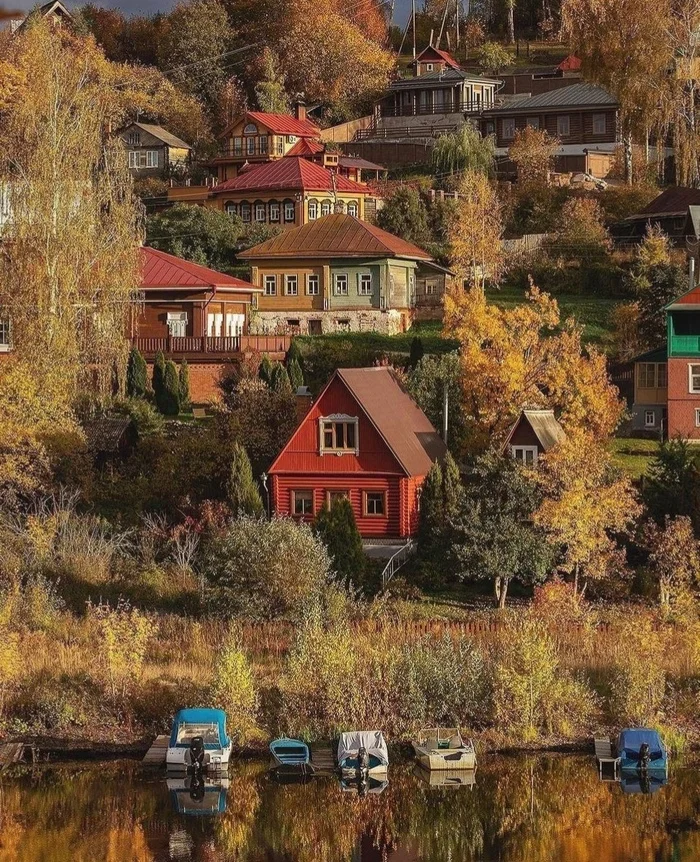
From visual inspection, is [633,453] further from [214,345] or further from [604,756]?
[604,756]

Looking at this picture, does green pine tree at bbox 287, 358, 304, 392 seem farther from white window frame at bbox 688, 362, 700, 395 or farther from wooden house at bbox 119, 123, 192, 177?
wooden house at bbox 119, 123, 192, 177

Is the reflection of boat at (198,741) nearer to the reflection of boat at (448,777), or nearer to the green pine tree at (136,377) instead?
the reflection of boat at (448,777)

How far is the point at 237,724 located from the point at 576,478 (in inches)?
485

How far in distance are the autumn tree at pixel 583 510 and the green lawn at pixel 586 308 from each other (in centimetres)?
2058

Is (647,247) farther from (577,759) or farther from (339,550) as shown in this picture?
(577,759)

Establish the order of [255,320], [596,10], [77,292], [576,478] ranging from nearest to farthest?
[576,478], [77,292], [255,320], [596,10]

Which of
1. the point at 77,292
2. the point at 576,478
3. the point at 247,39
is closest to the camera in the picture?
the point at 576,478

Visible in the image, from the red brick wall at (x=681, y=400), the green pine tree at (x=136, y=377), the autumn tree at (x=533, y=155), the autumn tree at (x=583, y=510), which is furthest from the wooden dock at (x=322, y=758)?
the autumn tree at (x=533, y=155)

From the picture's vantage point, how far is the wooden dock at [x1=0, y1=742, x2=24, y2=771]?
34562mm

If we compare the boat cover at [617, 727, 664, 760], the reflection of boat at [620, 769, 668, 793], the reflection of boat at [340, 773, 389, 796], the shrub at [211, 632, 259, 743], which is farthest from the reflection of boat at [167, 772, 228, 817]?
the boat cover at [617, 727, 664, 760]

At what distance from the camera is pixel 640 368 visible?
58156 mm

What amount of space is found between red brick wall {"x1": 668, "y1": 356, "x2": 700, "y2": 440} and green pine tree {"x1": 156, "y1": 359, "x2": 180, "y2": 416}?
16.5m

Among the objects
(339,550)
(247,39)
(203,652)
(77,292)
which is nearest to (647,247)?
(77,292)

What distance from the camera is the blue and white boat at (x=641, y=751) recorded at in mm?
33531
